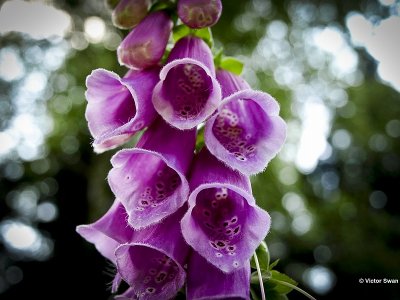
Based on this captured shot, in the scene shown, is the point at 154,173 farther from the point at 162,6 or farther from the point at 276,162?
the point at 276,162

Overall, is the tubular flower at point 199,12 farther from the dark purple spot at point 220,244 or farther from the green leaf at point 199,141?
the dark purple spot at point 220,244

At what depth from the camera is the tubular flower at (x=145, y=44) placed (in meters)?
0.73

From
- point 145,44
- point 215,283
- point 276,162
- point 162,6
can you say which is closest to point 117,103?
point 145,44

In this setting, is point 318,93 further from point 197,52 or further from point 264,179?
point 197,52

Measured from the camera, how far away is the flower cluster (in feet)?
1.95

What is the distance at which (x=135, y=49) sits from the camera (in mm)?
730

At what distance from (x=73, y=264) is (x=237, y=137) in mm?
5745

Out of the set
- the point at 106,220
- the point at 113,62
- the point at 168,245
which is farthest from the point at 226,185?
the point at 113,62

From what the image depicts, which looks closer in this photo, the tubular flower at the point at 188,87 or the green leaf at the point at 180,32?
the tubular flower at the point at 188,87

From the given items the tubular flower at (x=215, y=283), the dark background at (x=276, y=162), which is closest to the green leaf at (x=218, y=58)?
the tubular flower at (x=215, y=283)

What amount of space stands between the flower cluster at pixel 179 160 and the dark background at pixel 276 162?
4847mm

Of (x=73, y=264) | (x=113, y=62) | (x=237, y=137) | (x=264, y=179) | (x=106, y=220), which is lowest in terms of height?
(x=73, y=264)

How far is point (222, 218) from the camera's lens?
2.14 feet

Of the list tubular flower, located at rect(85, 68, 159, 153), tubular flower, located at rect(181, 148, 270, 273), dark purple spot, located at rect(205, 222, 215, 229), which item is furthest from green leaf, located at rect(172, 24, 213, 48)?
dark purple spot, located at rect(205, 222, 215, 229)
